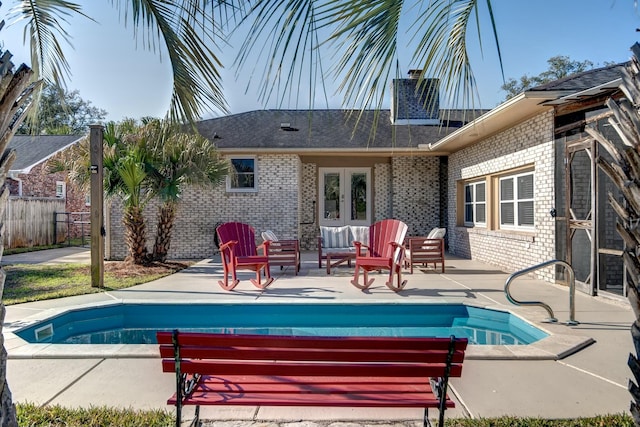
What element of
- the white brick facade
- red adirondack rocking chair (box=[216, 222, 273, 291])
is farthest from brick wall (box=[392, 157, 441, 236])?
red adirondack rocking chair (box=[216, 222, 273, 291])

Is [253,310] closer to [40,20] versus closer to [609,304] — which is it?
[40,20]

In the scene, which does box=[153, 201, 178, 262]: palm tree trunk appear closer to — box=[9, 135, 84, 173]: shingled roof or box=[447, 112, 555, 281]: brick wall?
box=[447, 112, 555, 281]: brick wall

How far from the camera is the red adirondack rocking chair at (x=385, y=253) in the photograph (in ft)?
24.3

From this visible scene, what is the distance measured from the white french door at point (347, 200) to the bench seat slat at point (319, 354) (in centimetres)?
1282

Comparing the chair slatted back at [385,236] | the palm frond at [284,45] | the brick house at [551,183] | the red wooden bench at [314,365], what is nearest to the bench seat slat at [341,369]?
the red wooden bench at [314,365]

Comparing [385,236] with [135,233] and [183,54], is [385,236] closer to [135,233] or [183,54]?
[135,233]

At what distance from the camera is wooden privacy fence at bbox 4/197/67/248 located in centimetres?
1526

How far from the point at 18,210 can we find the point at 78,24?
642 inches

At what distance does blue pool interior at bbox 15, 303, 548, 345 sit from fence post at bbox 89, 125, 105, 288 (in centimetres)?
167

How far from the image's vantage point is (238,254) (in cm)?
826

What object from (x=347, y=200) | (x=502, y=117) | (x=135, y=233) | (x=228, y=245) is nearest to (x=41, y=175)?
(x=135, y=233)

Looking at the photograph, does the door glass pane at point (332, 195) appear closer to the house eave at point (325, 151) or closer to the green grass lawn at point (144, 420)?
the house eave at point (325, 151)

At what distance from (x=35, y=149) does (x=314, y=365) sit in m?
24.3

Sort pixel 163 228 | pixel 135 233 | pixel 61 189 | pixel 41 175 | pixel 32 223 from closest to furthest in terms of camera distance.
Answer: pixel 135 233
pixel 163 228
pixel 32 223
pixel 41 175
pixel 61 189
